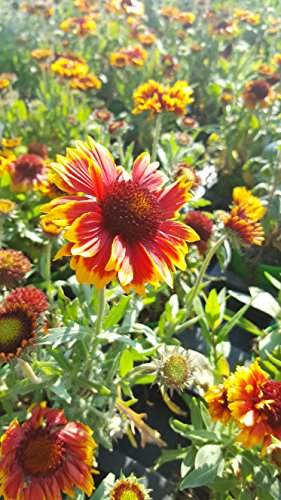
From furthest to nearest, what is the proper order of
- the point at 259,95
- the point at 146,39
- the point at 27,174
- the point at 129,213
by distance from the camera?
1. the point at 146,39
2. the point at 259,95
3. the point at 27,174
4. the point at 129,213

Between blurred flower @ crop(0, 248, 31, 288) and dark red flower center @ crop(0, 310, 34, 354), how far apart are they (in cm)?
31

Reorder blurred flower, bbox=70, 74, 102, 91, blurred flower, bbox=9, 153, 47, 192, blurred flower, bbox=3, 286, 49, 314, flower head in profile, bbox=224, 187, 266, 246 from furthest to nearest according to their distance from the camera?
blurred flower, bbox=70, 74, 102, 91 < blurred flower, bbox=9, 153, 47, 192 < flower head in profile, bbox=224, 187, 266, 246 < blurred flower, bbox=3, 286, 49, 314

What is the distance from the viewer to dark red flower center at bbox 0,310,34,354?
869mm

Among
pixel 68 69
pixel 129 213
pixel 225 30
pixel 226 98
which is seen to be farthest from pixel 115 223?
pixel 225 30

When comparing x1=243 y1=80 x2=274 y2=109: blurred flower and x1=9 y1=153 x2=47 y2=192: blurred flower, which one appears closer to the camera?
x1=9 y1=153 x2=47 y2=192: blurred flower

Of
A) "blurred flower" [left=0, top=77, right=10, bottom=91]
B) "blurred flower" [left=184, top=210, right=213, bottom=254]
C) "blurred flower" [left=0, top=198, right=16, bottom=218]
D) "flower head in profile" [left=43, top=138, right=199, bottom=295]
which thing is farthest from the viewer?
"blurred flower" [left=0, top=77, right=10, bottom=91]

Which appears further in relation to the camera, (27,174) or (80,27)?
(80,27)

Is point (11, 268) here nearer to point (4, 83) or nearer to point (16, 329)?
point (16, 329)

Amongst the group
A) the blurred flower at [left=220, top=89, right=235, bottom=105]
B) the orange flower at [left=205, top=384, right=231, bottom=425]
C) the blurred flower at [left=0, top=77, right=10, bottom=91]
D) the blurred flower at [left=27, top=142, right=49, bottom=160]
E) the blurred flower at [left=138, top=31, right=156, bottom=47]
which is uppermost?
the blurred flower at [left=0, top=77, right=10, bottom=91]

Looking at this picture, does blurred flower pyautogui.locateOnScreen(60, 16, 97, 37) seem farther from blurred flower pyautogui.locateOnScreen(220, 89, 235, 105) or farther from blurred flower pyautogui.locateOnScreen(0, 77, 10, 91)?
blurred flower pyautogui.locateOnScreen(220, 89, 235, 105)

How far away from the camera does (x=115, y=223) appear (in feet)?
2.76

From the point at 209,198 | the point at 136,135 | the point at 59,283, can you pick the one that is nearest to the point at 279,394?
the point at 59,283

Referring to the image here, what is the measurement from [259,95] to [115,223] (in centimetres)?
179

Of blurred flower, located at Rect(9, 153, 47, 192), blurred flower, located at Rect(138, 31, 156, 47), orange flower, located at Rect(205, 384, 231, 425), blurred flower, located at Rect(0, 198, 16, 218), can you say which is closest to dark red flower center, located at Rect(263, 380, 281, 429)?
orange flower, located at Rect(205, 384, 231, 425)
